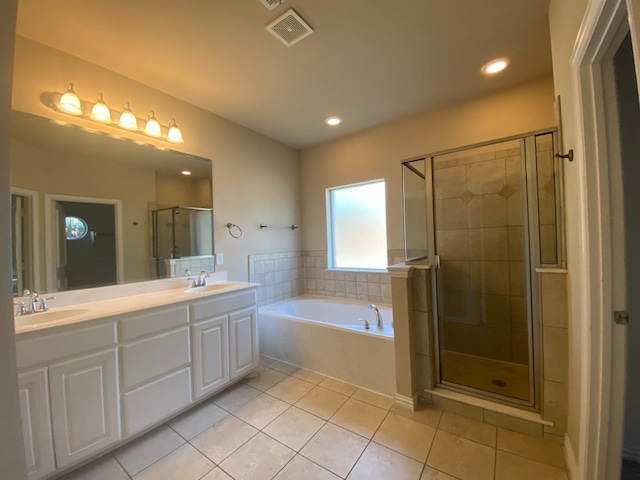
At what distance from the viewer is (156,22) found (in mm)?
1537

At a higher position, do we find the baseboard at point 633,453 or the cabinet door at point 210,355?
the cabinet door at point 210,355

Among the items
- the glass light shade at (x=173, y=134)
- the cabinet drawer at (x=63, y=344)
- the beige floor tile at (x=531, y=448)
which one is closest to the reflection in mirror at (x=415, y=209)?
the beige floor tile at (x=531, y=448)

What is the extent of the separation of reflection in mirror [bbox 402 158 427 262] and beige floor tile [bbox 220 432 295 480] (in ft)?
5.10

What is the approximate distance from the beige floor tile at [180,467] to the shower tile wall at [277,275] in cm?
163

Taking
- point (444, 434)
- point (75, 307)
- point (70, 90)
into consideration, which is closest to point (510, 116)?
point (444, 434)

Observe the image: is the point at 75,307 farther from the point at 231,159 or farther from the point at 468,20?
the point at 468,20

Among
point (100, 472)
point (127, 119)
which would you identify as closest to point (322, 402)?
point (100, 472)

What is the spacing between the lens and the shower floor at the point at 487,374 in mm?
1884

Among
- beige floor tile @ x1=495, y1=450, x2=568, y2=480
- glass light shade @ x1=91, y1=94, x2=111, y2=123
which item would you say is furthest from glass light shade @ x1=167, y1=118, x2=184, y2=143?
beige floor tile @ x1=495, y1=450, x2=568, y2=480

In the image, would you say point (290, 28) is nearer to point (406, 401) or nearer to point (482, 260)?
point (482, 260)

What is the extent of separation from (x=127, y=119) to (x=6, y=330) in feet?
6.75

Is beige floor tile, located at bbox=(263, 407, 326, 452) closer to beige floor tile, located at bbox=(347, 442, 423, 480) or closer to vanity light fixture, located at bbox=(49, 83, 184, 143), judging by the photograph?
beige floor tile, located at bbox=(347, 442, 423, 480)

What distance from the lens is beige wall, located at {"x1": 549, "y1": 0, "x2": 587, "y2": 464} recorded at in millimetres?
1118

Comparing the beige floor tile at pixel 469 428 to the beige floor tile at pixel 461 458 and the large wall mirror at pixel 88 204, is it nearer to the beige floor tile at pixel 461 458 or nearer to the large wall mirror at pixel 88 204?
the beige floor tile at pixel 461 458
